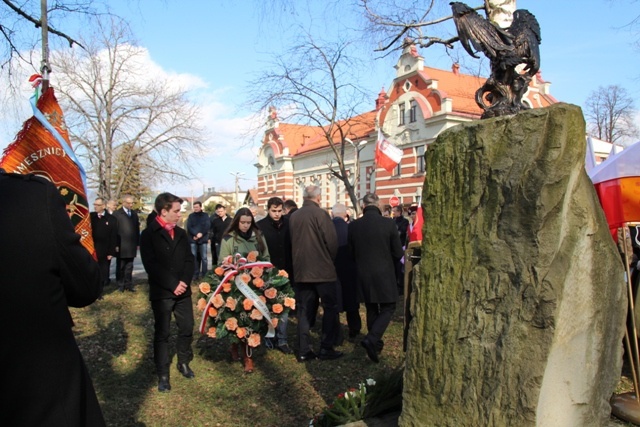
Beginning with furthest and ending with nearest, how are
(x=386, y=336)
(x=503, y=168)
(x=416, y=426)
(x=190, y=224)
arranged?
1. (x=190, y=224)
2. (x=386, y=336)
3. (x=416, y=426)
4. (x=503, y=168)

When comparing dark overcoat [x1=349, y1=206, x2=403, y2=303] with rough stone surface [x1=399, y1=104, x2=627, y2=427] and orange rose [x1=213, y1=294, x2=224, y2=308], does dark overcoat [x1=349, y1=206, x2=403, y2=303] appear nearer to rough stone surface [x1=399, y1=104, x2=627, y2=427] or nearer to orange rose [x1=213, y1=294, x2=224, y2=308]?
orange rose [x1=213, y1=294, x2=224, y2=308]

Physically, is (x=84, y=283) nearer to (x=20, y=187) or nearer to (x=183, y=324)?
(x=20, y=187)

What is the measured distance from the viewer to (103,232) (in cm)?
959

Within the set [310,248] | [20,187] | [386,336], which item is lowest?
[386,336]

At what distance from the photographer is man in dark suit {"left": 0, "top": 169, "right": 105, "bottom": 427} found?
1862mm

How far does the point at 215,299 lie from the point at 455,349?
354 centimetres

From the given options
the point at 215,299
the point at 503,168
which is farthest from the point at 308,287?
the point at 503,168

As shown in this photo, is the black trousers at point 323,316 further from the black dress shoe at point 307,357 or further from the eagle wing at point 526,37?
the eagle wing at point 526,37

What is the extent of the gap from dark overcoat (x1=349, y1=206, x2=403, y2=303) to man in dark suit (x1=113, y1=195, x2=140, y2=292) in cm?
612

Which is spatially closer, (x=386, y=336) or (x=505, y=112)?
(x=505, y=112)

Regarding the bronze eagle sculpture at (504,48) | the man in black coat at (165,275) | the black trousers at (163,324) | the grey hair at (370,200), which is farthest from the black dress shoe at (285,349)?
the bronze eagle sculpture at (504,48)

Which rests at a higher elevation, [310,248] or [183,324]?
[310,248]

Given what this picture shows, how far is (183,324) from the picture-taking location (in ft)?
17.1

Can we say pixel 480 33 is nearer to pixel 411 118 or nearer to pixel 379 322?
pixel 379 322
